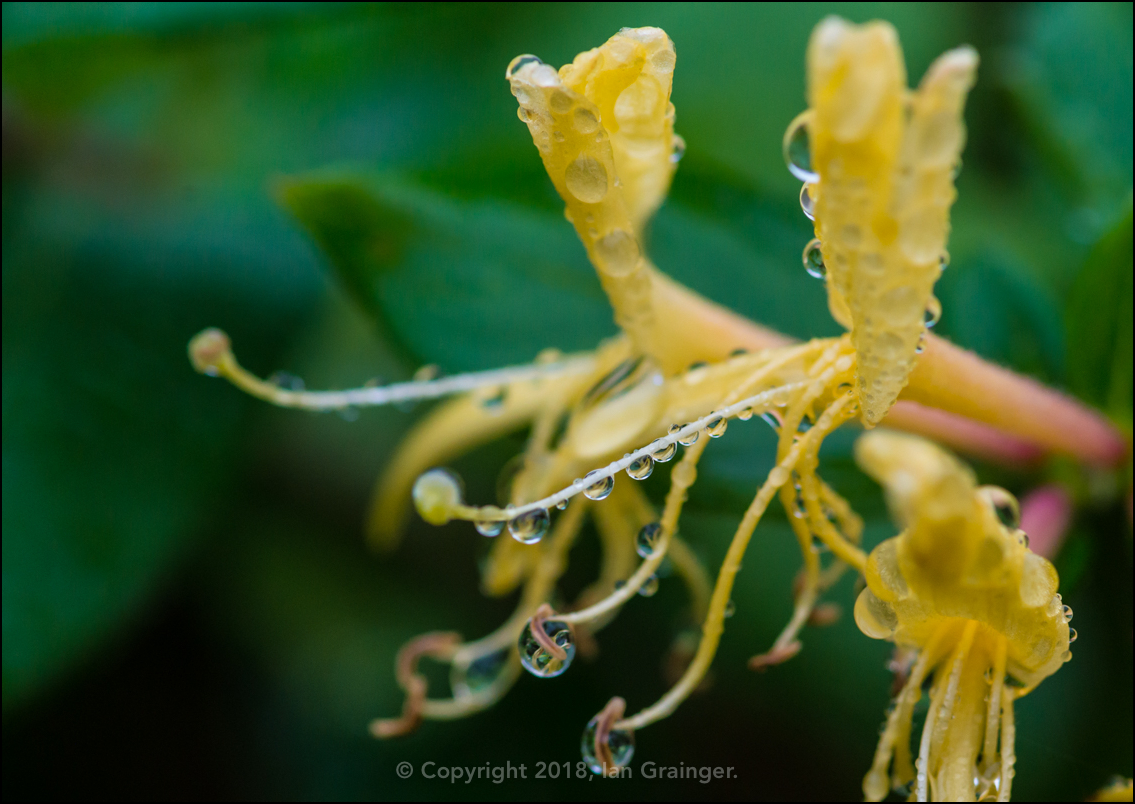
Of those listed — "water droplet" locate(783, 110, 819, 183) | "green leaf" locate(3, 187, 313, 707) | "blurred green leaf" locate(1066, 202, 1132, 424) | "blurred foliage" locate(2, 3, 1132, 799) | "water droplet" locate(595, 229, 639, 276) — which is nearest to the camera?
"water droplet" locate(783, 110, 819, 183)

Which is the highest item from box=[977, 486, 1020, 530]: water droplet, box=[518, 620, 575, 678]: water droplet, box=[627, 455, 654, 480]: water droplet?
box=[627, 455, 654, 480]: water droplet

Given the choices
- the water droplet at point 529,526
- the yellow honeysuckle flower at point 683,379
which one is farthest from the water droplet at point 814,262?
the water droplet at point 529,526

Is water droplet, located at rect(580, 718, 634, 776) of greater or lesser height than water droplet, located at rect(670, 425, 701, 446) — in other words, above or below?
below

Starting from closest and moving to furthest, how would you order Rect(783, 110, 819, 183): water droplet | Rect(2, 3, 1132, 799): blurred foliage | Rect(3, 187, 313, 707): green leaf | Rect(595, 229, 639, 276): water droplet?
Rect(783, 110, 819, 183): water droplet < Rect(595, 229, 639, 276): water droplet < Rect(2, 3, 1132, 799): blurred foliage < Rect(3, 187, 313, 707): green leaf

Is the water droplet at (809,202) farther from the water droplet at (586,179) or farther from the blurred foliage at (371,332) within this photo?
the blurred foliage at (371,332)

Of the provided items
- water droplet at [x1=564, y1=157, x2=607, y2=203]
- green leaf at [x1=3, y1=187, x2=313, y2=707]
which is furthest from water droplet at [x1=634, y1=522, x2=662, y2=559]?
green leaf at [x1=3, y1=187, x2=313, y2=707]

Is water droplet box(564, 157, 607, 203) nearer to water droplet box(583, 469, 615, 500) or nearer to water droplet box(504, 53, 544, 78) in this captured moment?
water droplet box(504, 53, 544, 78)

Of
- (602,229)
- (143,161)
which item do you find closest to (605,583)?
(602,229)
